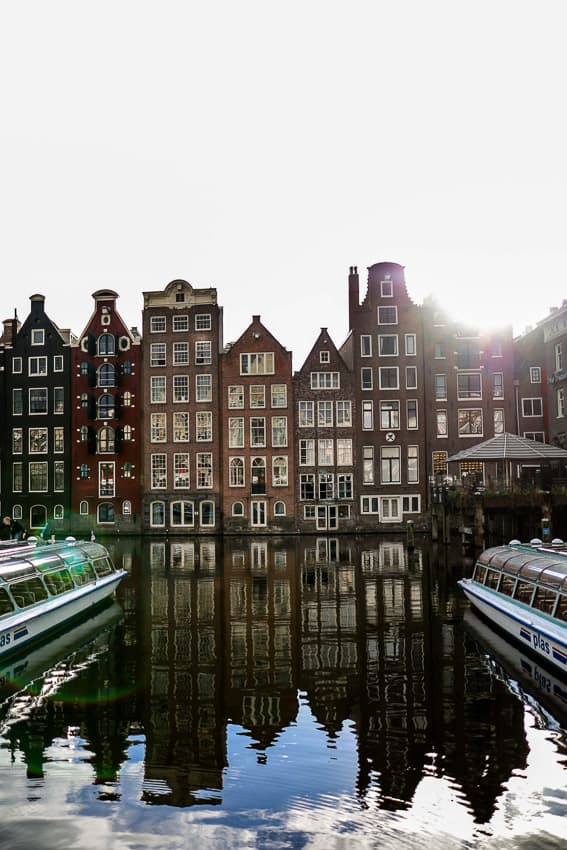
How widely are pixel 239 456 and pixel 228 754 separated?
50770 mm

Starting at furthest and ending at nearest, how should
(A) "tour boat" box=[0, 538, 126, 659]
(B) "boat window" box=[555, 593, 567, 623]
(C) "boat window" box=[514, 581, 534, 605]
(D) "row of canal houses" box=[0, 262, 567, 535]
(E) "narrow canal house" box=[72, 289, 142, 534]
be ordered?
(E) "narrow canal house" box=[72, 289, 142, 534]
(D) "row of canal houses" box=[0, 262, 567, 535]
(C) "boat window" box=[514, 581, 534, 605]
(A) "tour boat" box=[0, 538, 126, 659]
(B) "boat window" box=[555, 593, 567, 623]

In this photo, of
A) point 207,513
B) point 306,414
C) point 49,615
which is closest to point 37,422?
point 207,513

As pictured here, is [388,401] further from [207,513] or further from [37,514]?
[37,514]

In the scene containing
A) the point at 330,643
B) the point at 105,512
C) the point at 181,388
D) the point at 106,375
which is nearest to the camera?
the point at 330,643

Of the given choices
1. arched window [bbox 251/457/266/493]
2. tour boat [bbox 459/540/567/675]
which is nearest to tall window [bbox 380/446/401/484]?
arched window [bbox 251/457/266/493]

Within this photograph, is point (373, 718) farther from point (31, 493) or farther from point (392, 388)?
point (31, 493)

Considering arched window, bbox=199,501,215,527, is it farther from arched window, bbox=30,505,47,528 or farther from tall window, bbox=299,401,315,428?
arched window, bbox=30,505,47,528

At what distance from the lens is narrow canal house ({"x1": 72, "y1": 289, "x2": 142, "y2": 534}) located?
61031 mm

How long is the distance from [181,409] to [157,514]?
9867 millimetres

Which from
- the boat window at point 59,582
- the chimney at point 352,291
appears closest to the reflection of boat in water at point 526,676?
the boat window at point 59,582

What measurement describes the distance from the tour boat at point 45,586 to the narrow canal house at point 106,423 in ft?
124

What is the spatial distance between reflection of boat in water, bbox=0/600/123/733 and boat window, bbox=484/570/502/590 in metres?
11.1

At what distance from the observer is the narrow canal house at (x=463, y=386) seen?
60000 mm

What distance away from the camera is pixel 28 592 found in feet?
59.8
